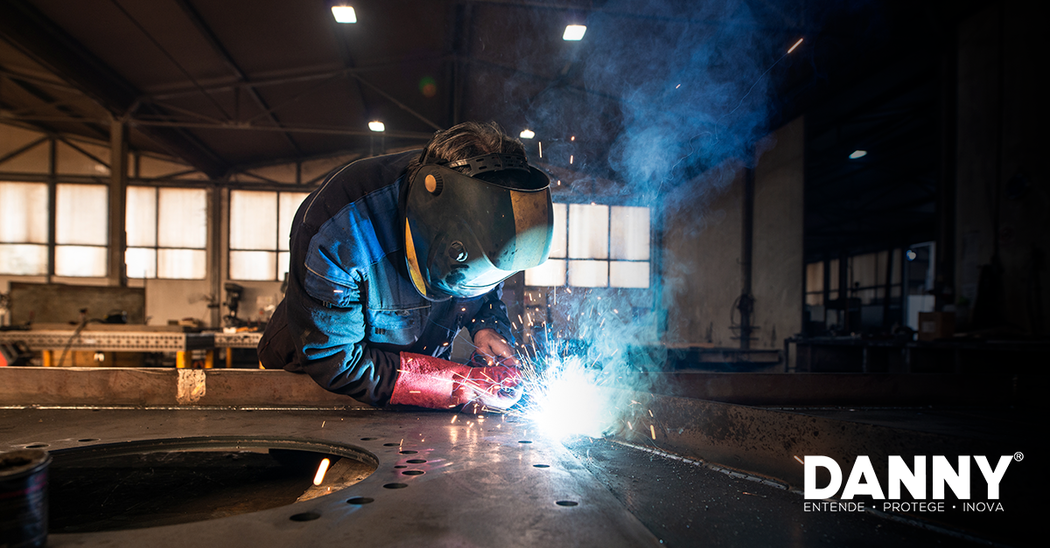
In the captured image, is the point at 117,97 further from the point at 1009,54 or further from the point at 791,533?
the point at 1009,54

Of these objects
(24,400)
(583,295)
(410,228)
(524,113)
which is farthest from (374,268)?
(583,295)

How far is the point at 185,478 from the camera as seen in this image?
4.52 ft

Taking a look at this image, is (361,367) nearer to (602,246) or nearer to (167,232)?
(602,246)

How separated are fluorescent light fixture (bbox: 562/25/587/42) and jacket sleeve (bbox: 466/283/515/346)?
14.3ft

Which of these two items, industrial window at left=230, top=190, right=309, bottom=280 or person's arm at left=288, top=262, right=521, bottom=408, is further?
industrial window at left=230, top=190, right=309, bottom=280

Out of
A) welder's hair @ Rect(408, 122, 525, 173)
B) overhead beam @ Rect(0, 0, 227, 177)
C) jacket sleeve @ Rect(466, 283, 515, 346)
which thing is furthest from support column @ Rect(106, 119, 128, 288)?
welder's hair @ Rect(408, 122, 525, 173)

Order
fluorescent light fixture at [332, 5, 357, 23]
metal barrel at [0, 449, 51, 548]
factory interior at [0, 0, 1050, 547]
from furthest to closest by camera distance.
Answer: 1. fluorescent light fixture at [332, 5, 357, 23]
2. factory interior at [0, 0, 1050, 547]
3. metal barrel at [0, 449, 51, 548]

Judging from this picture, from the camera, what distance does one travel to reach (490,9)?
5.99 metres

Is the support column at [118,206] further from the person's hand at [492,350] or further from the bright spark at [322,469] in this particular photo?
the bright spark at [322,469]

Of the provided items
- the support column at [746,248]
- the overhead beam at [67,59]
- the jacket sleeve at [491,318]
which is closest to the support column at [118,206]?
the overhead beam at [67,59]

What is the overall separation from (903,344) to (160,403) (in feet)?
15.9

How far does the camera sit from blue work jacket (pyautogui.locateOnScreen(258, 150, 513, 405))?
1407 millimetres

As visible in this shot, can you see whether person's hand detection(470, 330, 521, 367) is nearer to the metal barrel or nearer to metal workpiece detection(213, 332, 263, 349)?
the metal barrel

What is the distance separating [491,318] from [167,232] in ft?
36.6
